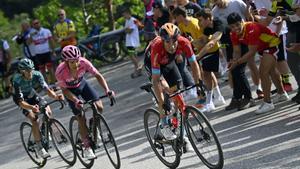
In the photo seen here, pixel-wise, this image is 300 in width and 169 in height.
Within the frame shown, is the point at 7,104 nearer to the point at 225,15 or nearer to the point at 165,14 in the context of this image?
the point at 165,14

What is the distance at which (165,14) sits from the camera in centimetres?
1327

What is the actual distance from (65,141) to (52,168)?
1.83ft

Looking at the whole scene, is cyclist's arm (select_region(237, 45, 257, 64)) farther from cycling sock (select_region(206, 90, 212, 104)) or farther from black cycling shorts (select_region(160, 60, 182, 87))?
black cycling shorts (select_region(160, 60, 182, 87))

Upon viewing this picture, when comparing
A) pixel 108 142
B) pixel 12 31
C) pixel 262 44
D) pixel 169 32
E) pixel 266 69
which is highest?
pixel 169 32

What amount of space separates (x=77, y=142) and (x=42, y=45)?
8.87 meters

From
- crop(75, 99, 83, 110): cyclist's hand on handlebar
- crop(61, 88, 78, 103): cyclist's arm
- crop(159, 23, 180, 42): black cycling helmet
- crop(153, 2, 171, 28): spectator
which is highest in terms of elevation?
crop(159, 23, 180, 42): black cycling helmet

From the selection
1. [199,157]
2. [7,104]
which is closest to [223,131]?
[199,157]

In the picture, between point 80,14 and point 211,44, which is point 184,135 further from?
point 80,14

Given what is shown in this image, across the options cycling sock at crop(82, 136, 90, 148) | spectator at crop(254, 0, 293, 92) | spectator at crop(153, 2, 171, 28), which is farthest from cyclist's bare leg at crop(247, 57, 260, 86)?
cycling sock at crop(82, 136, 90, 148)

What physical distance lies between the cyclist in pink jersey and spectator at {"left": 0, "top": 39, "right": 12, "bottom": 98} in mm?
9748

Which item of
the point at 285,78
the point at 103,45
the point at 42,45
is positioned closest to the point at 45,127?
the point at 285,78

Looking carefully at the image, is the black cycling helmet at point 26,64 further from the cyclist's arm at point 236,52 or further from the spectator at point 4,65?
the spectator at point 4,65

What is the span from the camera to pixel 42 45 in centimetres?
1852

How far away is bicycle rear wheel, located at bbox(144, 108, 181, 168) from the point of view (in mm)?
8601
